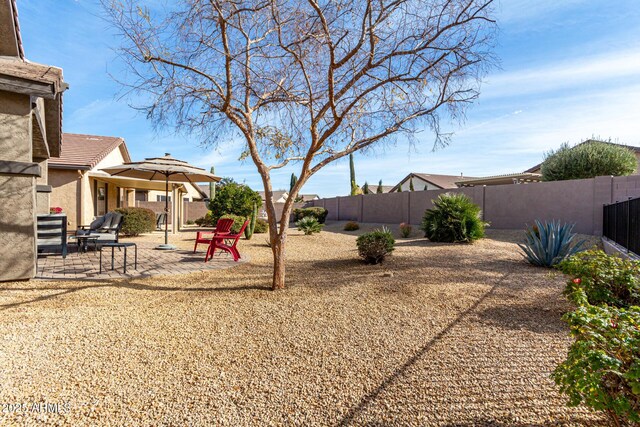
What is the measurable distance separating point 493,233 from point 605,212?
3.52m

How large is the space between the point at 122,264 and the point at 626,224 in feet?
34.6

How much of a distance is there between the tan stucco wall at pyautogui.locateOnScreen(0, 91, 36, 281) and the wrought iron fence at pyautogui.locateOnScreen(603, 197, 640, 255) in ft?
33.7

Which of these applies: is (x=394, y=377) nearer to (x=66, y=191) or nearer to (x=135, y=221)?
(x=135, y=221)

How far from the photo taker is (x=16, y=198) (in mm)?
5508

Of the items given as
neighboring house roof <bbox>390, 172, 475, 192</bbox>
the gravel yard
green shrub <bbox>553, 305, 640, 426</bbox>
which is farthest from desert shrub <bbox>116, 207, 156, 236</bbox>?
neighboring house roof <bbox>390, 172, 475, 192</bbox>

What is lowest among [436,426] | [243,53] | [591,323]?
[436,426]

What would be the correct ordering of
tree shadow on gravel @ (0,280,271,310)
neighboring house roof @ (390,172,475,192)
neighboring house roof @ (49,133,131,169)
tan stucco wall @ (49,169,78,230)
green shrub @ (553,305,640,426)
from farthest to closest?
neighboring house roof @ (390,172,475,192) → tan stucco wall @ (49,169,78,230) → neighboring house roof @ (49,133,131,169) → tree shadow on gravel @ (0,280,271,310) → green shrub @ (553,305,640,426)

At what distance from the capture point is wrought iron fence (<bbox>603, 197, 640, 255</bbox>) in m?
6.55

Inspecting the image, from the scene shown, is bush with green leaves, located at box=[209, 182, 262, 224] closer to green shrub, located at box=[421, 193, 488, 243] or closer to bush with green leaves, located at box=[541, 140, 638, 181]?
green shrub, located at box=[421, 193, 488, 243]

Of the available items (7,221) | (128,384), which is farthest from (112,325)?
(7,221)

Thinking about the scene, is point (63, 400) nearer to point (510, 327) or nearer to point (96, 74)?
point (510, 327)

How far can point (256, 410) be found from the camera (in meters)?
A: 2.40

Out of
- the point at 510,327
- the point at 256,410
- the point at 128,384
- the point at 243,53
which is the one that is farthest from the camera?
the point at 243,53

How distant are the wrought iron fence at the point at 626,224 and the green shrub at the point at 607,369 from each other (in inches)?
236
